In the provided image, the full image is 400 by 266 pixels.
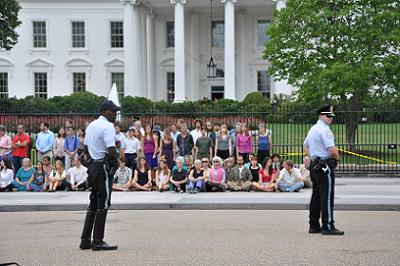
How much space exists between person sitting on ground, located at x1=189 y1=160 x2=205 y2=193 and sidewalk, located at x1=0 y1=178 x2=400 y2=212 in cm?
52

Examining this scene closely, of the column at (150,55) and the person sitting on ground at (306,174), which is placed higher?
the column at (150,55)

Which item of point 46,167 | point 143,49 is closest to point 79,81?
point 143,49

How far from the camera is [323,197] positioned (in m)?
10.6

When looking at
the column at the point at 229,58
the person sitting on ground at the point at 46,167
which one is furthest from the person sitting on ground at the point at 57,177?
the column at the point at 229,58

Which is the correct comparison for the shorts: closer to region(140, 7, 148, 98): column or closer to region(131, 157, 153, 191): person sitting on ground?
region(131, 157, 153, 191): person sitting on ground

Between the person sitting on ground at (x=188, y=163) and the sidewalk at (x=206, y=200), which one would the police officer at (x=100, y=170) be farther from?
the person sitting on ground at (x=188, y=163)

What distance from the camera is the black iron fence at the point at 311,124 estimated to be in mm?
21000

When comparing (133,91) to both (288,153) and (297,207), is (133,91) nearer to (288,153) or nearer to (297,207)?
(288,153)

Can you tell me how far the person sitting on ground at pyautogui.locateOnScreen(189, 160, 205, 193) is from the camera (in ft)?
55.1

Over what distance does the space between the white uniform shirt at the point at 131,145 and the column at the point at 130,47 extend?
106ft

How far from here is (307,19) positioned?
26625mm

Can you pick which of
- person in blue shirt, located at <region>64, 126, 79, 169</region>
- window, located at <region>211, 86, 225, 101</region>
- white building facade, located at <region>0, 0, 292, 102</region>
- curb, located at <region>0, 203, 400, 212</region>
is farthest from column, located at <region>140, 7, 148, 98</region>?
curb, located at <region>0, 203, 400, 212</region>

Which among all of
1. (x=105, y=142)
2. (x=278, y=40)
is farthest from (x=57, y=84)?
(x=105, y=142)

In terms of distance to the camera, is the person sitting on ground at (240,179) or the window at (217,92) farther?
the window at (217,92)
